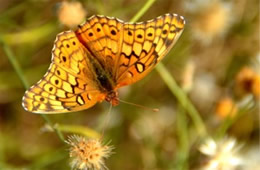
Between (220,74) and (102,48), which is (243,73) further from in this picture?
(102,48)

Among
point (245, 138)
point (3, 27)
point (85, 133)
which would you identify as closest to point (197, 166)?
point (85, 133)

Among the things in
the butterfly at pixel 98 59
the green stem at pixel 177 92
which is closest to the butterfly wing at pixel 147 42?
the butterfly at pixel 98 59

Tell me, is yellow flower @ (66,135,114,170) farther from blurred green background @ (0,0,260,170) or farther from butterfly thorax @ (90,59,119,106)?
blurred green background @ (0,0,260,170)

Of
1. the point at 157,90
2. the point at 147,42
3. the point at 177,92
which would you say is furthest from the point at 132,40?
the point at 157,90

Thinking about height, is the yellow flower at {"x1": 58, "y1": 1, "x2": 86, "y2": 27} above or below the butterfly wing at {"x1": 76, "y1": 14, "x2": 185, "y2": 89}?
above

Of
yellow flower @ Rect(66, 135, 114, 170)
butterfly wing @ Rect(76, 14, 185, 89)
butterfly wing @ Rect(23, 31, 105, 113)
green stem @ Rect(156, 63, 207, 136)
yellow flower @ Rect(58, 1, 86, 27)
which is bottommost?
yellow flower @ Rect(66, 135, 114, 170)

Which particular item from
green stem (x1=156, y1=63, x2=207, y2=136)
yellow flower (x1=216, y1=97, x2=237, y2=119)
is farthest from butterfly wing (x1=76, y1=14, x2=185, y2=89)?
yellow flower (x1=216, y1=97, x2=237, y2=119)
